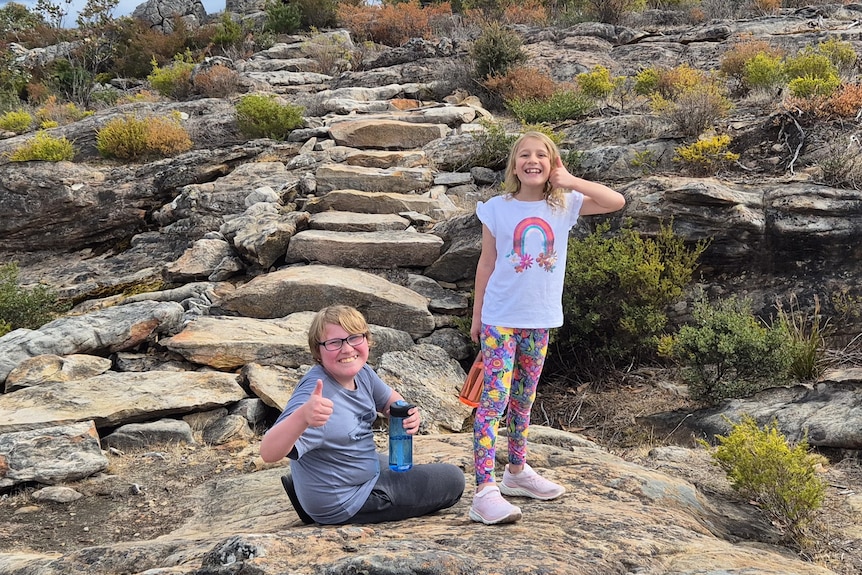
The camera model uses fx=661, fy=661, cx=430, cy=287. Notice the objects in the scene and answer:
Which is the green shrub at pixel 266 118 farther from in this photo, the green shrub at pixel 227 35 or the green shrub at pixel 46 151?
the green shrub at pixel 227 35

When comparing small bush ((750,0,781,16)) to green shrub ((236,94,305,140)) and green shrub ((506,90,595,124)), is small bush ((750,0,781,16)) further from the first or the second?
green shrub ((236,94,305,140))

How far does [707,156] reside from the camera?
7.59 metres

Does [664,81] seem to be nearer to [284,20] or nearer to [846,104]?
[846,104]

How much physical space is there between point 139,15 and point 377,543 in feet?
97.0

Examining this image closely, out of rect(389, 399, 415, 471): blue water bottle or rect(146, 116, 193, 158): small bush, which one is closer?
rect(389, 399, 415, 471): blue water bottle

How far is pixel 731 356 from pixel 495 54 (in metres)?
9.59

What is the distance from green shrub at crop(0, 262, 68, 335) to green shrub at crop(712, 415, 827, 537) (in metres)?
6.66

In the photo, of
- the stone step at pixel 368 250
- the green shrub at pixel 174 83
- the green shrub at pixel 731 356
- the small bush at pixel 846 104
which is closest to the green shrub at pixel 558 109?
the small bush at pixel 846 104

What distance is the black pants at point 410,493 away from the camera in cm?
281

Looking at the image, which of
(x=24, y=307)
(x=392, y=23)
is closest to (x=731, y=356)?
(x=24, y=307)

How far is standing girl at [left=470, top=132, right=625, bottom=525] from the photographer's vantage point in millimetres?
3088

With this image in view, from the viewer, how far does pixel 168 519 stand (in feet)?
12.8

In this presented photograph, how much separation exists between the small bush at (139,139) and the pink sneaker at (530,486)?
9442mm

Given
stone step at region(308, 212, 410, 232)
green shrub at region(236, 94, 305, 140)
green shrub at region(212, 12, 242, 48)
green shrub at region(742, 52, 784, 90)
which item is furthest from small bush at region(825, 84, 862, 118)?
green shrub at region(212, 12, 242, 48)
